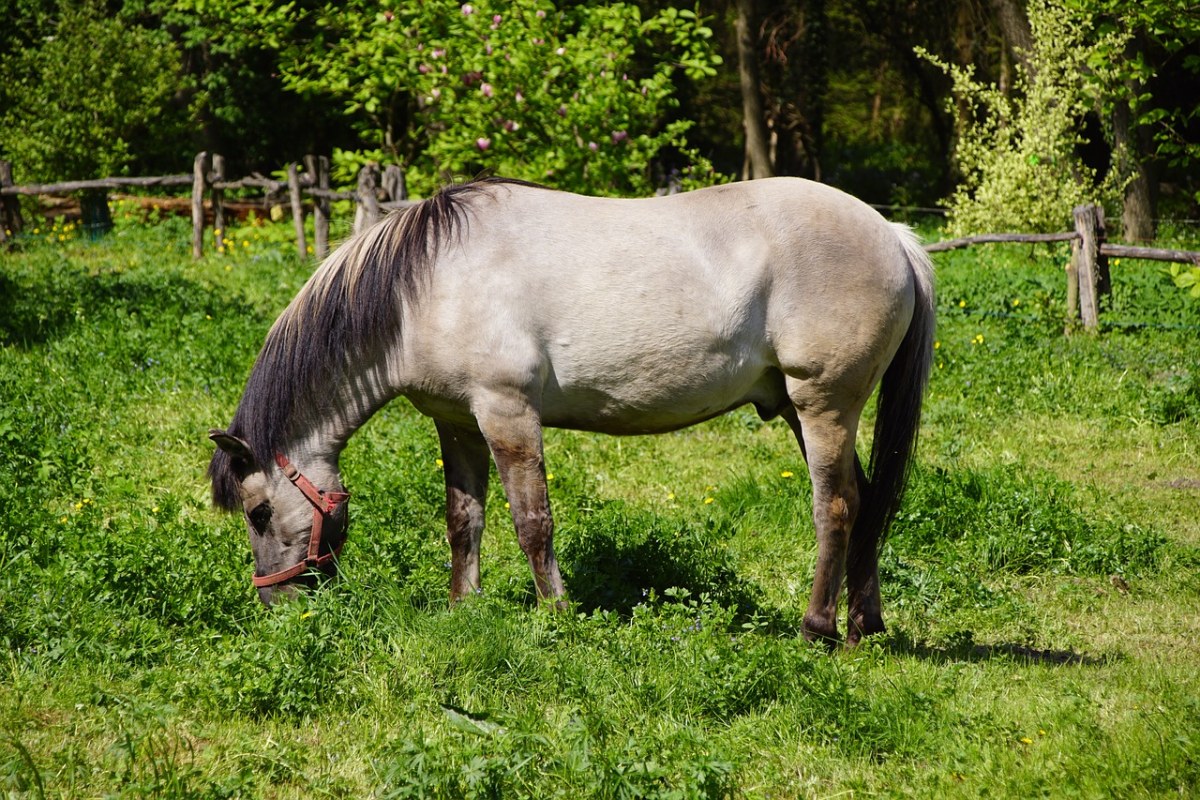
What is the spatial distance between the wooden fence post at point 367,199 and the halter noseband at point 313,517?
795 cm

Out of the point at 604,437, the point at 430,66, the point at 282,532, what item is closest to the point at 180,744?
the point at 282,532

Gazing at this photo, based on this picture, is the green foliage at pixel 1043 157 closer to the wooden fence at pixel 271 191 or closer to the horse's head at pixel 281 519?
the wooden fence at pixel 271 191

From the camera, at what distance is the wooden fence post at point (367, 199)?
1227cm

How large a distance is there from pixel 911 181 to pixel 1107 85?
19.2m

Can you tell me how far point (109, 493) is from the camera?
5.99 meters

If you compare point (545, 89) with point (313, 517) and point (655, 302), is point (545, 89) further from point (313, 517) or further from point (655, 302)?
point (313, 517)

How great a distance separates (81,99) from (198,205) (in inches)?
230

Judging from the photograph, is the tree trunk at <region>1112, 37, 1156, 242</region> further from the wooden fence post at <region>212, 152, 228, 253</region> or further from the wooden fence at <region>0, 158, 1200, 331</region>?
the wooden fence post at <region>212, 152, 228, 253</region>

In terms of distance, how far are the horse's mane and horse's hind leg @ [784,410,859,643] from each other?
1715 mm

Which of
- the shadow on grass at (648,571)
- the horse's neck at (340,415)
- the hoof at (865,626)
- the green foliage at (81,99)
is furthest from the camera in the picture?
the green foliage at (81,99)

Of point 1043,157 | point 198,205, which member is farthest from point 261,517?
point 1043,157

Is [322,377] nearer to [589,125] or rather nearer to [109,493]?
[109,493]

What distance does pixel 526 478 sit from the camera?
4.44 m

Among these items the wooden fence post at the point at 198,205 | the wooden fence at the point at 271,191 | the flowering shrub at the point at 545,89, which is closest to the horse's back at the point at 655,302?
the flowering shrub at the point at 545,89
